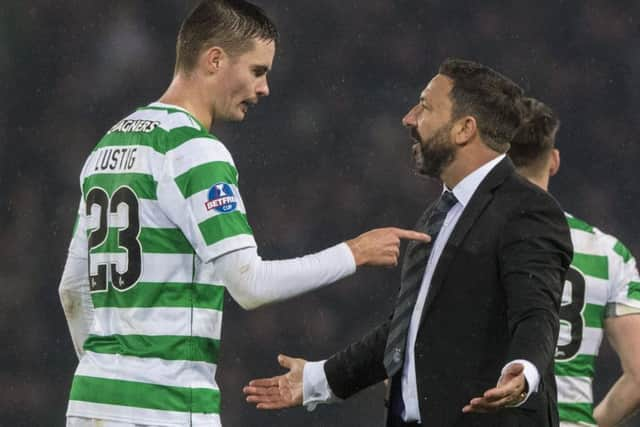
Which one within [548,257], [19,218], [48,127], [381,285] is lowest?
[548,257]

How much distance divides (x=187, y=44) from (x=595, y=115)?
12.6 feet

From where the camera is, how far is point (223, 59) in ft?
9.89

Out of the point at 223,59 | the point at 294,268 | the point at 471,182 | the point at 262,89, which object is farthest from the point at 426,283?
the point at 223,59

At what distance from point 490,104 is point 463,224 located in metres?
0.38

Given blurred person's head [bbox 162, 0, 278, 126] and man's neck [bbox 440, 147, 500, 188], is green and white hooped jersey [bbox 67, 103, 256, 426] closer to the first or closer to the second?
blurred person's head [bbox 162, 0, 278, 126]

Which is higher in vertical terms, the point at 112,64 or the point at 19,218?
the point at 112,64

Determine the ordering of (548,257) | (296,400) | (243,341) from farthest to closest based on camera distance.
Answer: (243,341), (296,400), (548,257)

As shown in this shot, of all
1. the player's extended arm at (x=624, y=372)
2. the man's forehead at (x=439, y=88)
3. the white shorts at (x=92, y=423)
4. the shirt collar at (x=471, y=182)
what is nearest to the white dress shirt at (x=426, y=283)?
the shirt collar at (x=471, y=182)

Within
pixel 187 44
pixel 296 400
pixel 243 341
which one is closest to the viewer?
pixel 187 44

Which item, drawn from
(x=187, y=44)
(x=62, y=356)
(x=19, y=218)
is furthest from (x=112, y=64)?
(x=187, y=44)

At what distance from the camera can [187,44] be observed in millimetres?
3051

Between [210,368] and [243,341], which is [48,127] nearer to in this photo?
[243,341]

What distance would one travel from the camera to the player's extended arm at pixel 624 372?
392 centimetres

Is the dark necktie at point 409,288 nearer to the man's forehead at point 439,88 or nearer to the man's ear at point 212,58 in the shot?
the man's forehead at point 439,88
